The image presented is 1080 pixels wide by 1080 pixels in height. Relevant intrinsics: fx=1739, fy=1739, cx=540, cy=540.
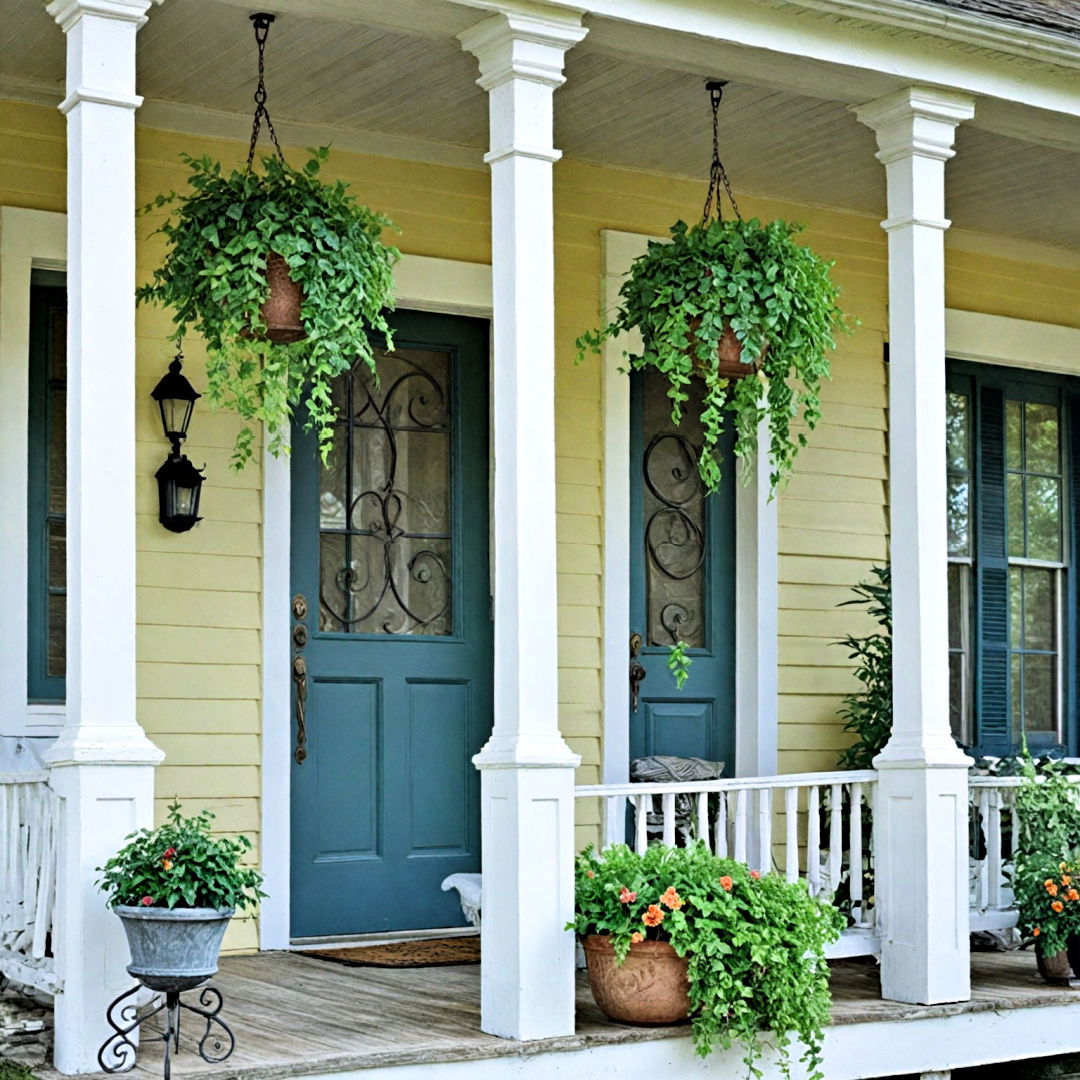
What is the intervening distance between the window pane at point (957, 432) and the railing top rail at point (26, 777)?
4.33 m

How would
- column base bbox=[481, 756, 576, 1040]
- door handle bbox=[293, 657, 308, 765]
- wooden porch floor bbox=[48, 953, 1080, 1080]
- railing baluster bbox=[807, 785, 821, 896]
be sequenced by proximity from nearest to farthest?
wooden porch floor bbox=[48, 953, 1080, 1080], column base bbox=[481, 756, 576, 1040], railing baluster bbox=[807, 785, 821, 896], door handle bbox=[293, 657, 308, 765]

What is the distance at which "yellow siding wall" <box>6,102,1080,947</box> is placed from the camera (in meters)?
5.72

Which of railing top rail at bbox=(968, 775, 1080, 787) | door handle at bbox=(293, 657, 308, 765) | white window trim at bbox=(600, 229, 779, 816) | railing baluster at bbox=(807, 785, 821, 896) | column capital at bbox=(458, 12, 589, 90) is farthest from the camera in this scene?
white window trim at bbox=(600, 229, 779, 816)

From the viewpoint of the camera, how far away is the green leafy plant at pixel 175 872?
3904 millimetres

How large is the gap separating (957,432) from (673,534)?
4.99 feet

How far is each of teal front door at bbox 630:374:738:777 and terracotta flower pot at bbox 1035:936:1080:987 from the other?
1.60 metres

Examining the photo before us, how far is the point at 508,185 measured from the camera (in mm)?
4719

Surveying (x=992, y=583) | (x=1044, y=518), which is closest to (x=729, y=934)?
(x=992, y=583)

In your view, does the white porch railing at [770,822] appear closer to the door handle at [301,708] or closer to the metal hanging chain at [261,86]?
the door handle at [301,708]

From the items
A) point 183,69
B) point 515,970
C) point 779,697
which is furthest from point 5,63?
point 779,697

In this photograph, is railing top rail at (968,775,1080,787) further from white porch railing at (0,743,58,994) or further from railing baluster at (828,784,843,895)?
white porch railing at (0,743,58,994)

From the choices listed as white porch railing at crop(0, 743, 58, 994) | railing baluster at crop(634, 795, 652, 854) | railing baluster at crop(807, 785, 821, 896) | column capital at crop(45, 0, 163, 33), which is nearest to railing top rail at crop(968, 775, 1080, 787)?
railing baluster at crop(807, 785, 821, 896)

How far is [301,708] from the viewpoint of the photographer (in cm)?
596

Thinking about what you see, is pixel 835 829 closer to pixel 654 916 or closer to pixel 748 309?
pixel 654 916
